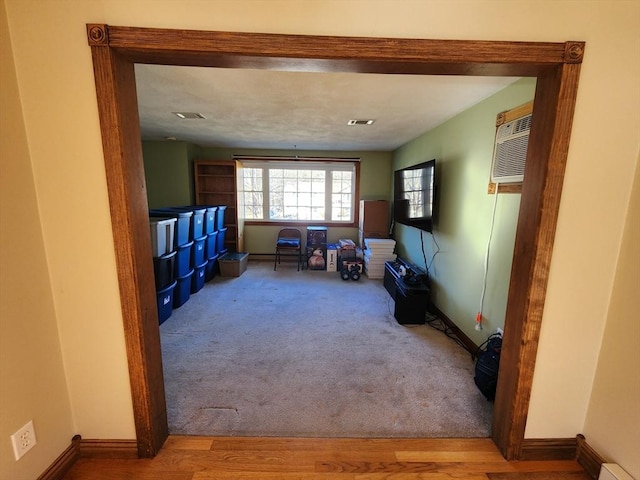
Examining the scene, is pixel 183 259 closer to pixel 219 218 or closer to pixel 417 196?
pixel 219 218

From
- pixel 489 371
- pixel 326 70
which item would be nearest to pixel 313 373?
pixel 489 371

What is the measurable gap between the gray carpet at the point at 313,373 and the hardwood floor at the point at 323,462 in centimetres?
8

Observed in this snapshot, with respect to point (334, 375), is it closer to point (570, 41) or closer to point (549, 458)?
point (549, 458)

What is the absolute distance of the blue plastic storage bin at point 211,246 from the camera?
4050 millimetres

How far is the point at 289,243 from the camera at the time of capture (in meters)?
4.88

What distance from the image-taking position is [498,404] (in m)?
1.45

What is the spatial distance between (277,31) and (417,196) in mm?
2601

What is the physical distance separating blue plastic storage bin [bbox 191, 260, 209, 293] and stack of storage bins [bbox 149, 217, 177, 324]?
1.94ft

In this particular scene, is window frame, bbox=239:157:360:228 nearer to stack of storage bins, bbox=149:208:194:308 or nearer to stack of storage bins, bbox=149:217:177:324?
stack of storage bins, bbox=149:208:194:308

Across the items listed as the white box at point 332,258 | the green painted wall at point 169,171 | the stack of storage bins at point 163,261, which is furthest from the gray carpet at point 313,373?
the green painted wall at point 169,171

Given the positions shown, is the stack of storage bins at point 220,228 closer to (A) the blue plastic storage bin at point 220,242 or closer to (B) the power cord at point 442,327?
(A) the blue plastic storage bin at point 220,242

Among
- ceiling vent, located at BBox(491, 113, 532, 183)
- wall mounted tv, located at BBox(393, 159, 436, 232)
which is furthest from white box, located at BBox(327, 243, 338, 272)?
ceiling vent, located at BBox(491, 113, 532, 183)

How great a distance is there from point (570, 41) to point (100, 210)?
207cm

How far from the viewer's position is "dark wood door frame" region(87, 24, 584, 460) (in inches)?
41.7
